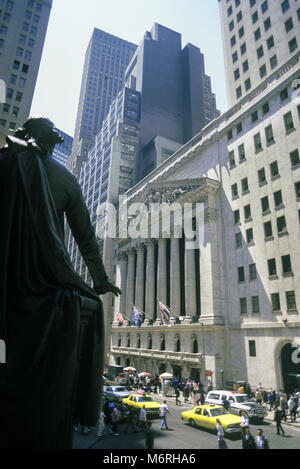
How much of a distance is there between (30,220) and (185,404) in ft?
97.3

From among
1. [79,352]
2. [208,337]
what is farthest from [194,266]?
[79,352]

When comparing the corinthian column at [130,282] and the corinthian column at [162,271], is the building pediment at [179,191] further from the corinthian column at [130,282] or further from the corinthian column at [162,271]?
the corinthian column at [130,282]

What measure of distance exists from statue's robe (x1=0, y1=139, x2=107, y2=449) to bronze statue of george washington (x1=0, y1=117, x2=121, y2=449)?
0.4 inches

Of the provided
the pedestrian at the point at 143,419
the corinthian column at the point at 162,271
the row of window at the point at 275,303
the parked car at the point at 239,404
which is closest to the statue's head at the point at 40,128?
the pedestrian at the point at 143,419

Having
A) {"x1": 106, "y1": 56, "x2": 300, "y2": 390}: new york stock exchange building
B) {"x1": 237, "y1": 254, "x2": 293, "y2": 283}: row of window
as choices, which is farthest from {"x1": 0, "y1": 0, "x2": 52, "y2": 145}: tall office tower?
{"x1": 237, "y1": 254, "x2": 293, "y2": 283}: row of window

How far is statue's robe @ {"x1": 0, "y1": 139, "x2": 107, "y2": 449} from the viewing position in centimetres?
322

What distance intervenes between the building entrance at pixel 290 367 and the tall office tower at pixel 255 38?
33160 mm

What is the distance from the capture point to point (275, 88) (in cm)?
3628

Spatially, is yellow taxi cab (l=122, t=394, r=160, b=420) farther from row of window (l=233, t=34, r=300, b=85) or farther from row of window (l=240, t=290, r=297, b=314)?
row of window (l=233, t=34, r=300, b=85)

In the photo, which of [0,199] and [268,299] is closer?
[0,199]

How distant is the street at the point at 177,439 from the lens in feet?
46.7

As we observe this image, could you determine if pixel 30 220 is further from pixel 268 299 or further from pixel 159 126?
pixel 159 126

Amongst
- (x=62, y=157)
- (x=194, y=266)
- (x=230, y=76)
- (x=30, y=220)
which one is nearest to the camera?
(x=30, y=220)

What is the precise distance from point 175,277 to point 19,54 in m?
50.5
